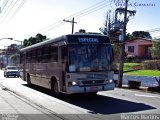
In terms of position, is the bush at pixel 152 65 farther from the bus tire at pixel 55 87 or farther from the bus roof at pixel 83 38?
the bus roof at pixel 83 38

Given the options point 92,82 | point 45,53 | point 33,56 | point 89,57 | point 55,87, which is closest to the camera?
point 92,82

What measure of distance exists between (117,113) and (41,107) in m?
3.70

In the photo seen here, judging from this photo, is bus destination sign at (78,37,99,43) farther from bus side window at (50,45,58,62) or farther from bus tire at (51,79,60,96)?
bus tire at (51,79,60,96)

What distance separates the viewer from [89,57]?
1794 centimetres

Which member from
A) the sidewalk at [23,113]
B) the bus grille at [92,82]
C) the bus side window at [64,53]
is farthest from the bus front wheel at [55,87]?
the sidewalk at [23,113]

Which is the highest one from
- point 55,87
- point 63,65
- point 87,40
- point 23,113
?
point 87,40

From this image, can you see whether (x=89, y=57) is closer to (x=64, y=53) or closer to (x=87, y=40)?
(x=87, y=40)

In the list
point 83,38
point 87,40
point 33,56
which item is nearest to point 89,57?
point 87,40

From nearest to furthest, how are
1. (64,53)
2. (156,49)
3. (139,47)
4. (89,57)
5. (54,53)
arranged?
(89,57) → (64,53) → (54,53) → (156,49) → (139,47)

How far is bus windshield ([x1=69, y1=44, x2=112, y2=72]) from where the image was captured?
17.7m

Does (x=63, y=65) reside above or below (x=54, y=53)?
below

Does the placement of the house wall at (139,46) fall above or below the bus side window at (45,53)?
above

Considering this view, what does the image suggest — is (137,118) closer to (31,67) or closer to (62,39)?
(62,39)

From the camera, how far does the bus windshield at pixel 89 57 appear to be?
58.0 feet
